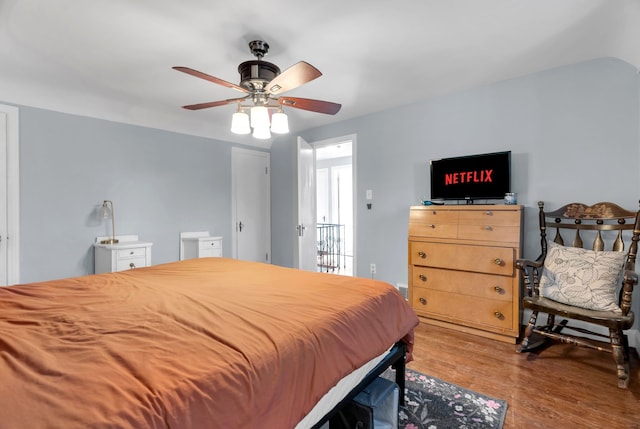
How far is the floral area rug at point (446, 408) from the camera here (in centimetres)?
169

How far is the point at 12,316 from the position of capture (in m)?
1.28

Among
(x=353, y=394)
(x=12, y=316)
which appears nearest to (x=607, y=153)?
(x=353, y=394)

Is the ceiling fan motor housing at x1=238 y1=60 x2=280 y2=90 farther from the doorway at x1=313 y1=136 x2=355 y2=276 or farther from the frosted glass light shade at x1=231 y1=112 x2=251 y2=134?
the doorway at x1=313 y1=136 x2=355 y2=276

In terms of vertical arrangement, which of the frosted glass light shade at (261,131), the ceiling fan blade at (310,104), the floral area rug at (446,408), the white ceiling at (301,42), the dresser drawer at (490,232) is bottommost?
the floral area rug at (446,408)

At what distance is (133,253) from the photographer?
3336mm

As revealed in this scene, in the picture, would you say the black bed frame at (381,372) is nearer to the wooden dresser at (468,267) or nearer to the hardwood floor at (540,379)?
the hardwood floor at (540,379)

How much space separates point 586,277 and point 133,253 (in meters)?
4.09

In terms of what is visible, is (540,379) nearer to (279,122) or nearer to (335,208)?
(279,122)

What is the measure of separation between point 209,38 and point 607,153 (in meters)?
3.26

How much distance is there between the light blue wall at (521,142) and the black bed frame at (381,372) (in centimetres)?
189

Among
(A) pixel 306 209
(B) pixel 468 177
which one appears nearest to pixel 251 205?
(A) pixel 306 209

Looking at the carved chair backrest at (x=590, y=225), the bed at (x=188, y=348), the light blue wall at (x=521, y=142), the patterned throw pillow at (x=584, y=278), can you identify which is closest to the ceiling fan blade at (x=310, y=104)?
the bed at (x=188, y=348)

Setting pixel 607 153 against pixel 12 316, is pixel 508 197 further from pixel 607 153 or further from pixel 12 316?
pixel 12 316

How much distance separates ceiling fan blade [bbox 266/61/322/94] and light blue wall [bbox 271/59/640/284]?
79.7 inches
